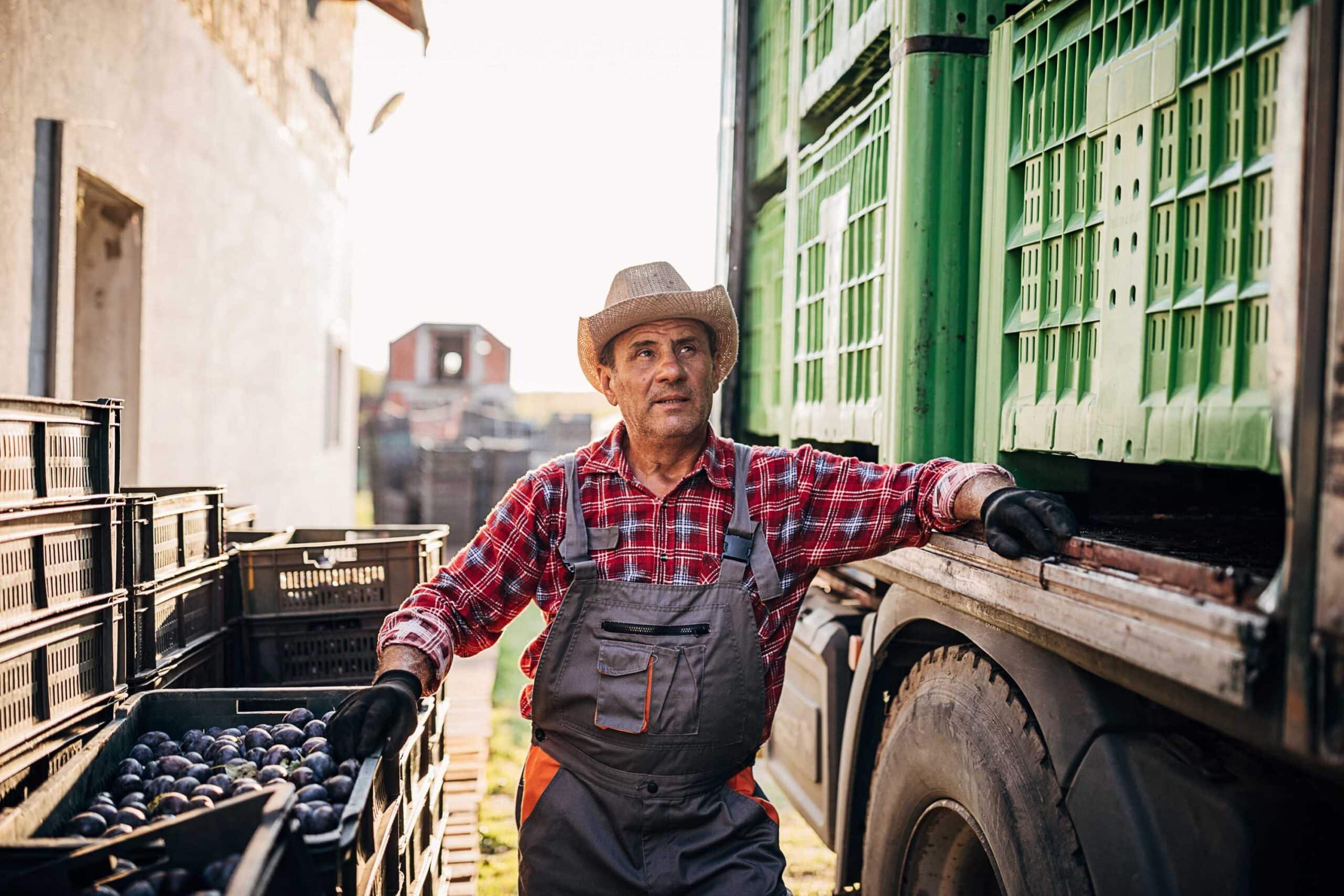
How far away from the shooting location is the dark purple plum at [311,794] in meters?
2.13

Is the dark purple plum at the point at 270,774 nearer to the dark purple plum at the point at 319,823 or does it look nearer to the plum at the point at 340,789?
A: the plum at the point at 340,789

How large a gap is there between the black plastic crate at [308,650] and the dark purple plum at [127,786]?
1248 millimetres

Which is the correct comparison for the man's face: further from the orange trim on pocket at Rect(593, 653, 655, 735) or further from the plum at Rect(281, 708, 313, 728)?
A: the plum at Rect(281, 708, 313, 728)

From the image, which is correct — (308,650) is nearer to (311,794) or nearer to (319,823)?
→ (311,794)

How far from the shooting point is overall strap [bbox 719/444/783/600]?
8.50 feet

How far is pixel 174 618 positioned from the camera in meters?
3.19

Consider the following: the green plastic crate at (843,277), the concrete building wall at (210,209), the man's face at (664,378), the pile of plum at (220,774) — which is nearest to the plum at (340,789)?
the pile of plum at (220,774)

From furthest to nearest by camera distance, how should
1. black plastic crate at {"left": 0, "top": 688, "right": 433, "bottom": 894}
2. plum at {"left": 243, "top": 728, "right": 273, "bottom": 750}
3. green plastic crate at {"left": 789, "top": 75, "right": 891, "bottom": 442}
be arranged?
green plastic crate at {"left": 789, "top": 75, "right": 891, "bottom": 442} < plum at {"left": 243, "top": 728, "right": 273, "bottom": 750} < black plastic crate at {"left": 0, "top": 688, "right": 433, "bottom": 894}

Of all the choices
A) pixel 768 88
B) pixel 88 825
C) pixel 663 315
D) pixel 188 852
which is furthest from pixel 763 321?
pixel 188 852

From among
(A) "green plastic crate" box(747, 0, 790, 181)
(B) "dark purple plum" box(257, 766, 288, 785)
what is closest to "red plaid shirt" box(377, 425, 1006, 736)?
(B) "dark purple plum" box(257, 766, 288, 785)

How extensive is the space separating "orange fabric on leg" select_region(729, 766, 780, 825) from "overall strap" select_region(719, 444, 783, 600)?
45 centimetres

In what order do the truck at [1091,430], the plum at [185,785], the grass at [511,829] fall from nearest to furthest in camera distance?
the truck at [1091,430] → the plum at [185,785] → the grass at [511,829]

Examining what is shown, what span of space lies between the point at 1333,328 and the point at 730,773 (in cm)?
175

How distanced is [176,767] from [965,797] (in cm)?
184
